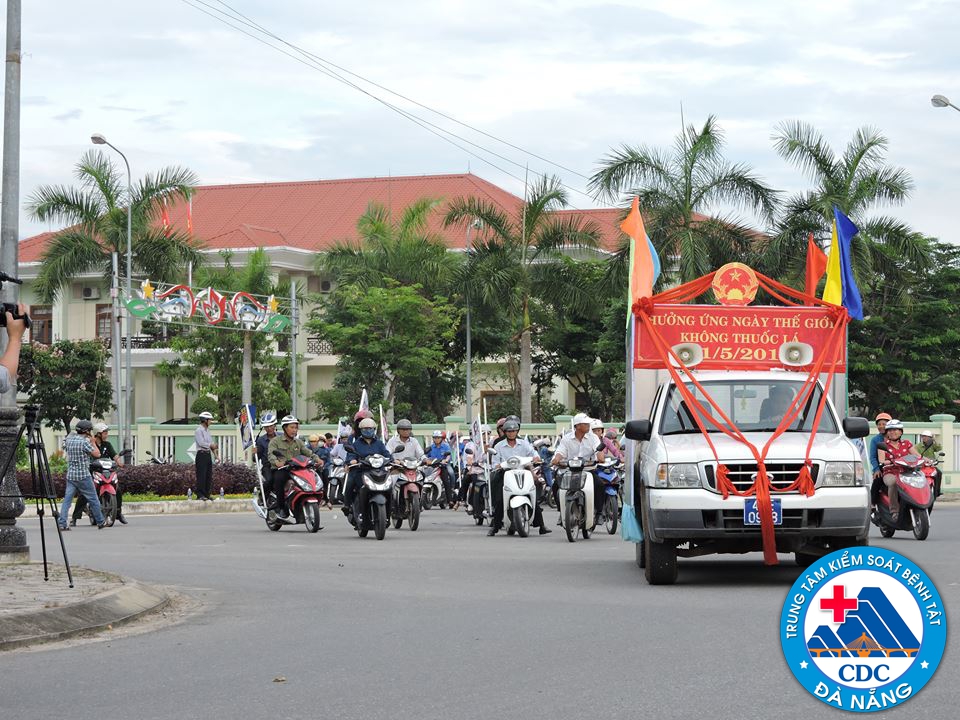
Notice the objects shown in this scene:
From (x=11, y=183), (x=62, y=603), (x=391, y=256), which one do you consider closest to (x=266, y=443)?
(x=11, y=183)

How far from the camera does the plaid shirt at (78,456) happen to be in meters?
23.2

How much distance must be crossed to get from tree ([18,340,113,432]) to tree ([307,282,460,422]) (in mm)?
9047

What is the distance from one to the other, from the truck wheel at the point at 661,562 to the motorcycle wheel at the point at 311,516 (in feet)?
33.5

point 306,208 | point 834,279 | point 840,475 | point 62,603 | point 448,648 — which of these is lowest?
point 448,648

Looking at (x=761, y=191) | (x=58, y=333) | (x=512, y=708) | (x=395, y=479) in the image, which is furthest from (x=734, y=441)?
(x=58, y=333)

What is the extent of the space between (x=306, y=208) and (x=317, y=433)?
91.1 feet

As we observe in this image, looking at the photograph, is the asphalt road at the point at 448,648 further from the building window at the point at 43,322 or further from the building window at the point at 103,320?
the building window at the point at 43,322

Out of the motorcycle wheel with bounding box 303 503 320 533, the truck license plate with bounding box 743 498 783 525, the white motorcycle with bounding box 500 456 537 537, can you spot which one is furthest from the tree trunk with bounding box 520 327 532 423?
the truck license plate with bounding box 743 498 783 525

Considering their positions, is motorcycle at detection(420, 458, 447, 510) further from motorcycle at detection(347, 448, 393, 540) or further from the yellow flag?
the yellow flag

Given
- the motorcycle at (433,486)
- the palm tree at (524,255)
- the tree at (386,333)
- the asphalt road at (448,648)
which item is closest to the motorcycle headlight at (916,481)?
the asphalt road at (448,648)

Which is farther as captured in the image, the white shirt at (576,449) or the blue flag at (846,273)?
the white shirt at (576,449)

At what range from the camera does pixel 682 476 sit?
1303cm

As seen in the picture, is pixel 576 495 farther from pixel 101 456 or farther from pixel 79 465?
pixel 101 456

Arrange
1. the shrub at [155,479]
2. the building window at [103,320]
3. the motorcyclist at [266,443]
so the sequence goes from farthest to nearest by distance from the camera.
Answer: the building window at [103,320], the shrub at [155,479], the motorcyclist at [266,443]
